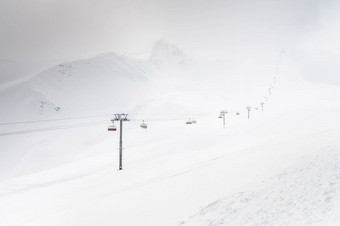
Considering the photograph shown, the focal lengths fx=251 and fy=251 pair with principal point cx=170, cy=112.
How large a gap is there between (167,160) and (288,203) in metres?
18.5

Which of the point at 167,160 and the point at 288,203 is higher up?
the point at 288,203

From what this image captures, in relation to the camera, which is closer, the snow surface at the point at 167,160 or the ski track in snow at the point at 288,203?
the ski track in snow at the point at 288,203

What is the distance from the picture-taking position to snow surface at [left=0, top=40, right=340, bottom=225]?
9969mm

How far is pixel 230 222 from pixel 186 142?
31282 mm

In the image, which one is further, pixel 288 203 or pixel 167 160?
Result: pixel 167 160

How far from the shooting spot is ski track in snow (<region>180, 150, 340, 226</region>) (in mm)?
8113

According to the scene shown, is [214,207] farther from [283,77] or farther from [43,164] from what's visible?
[283,77]

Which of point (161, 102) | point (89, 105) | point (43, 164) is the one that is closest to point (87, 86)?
point (89, 105)

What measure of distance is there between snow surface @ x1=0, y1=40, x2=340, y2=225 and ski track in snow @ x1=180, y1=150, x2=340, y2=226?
0.13ft

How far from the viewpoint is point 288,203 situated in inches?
354

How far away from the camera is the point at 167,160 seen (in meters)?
26.8

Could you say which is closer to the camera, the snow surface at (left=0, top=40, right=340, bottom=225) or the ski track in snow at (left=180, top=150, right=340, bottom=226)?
the ski track in snow at (left=180, top=150, right=340, bottom=226)

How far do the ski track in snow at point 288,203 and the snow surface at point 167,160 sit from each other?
4cm

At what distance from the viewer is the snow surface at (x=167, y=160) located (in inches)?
392
